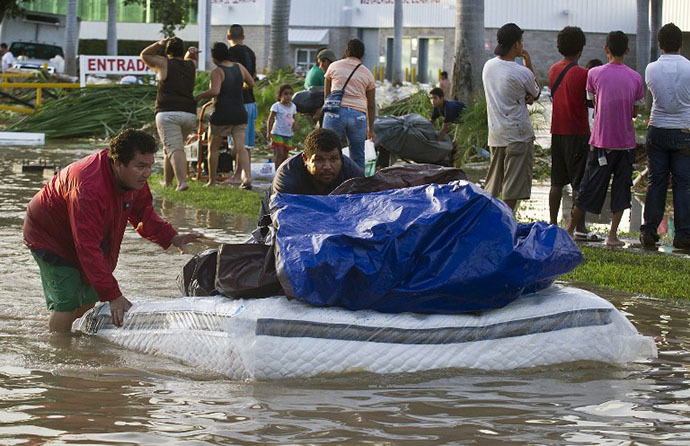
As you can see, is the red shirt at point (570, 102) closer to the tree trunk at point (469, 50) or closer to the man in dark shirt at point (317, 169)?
the man in dark shirt at point (317, 169)

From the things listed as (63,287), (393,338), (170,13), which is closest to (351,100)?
(63,287)

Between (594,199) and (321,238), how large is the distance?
4.57 meters

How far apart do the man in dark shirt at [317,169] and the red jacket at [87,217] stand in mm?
865

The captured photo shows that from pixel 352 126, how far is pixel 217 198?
212 cm

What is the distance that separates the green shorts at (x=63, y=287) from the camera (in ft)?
22.1

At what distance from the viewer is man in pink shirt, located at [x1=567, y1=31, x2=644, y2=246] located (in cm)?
991

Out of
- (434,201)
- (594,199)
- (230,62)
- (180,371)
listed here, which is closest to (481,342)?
(434,201)

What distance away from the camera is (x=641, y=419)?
5.32 meters

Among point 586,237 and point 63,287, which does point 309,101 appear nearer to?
point 586,237

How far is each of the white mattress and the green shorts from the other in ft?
2.70

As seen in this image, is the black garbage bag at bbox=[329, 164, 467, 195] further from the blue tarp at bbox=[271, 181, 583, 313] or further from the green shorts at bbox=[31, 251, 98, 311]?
the green shorts at bbox=[31, 251, 98, 311]

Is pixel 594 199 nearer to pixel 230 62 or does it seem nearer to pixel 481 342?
pixel 481 342

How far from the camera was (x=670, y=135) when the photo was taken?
393 inches

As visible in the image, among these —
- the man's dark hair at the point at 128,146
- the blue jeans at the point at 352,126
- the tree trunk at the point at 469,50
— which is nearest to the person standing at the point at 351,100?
the blue jeans at the point at 352,126
